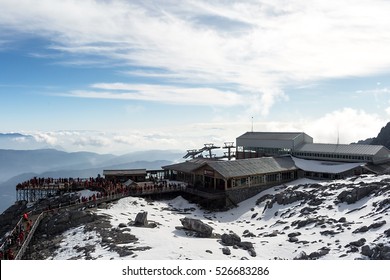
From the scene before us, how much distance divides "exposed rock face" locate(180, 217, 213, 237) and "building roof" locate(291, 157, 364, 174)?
32677 mm

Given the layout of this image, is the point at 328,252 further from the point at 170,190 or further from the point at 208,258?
the point at 170,190

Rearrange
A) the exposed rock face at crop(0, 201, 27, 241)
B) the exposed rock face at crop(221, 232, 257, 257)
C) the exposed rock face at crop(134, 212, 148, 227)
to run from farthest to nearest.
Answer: the exposed rock face at crop(0, 201, 27, 241) → the exposed rock face at crop(134, 212, 148, 227) → the exposed rock face at crop(221, 232, 257, 257)

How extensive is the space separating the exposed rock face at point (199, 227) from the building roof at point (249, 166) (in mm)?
18830

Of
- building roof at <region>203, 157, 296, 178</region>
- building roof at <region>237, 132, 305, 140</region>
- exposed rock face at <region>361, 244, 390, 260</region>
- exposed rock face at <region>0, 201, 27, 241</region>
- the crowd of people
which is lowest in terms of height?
exposed rock face at <region>0, 201, 27, 241</region>

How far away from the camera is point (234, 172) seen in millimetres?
59656

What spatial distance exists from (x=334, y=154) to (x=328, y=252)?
136ft

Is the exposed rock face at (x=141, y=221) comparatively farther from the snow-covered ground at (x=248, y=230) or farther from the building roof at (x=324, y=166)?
the building roof at (x=324, y=166)

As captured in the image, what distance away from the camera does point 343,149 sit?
229 feet

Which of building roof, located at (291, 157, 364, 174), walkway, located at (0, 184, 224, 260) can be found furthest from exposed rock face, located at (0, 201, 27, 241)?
building roof, located at (291, 157, 364, 174)

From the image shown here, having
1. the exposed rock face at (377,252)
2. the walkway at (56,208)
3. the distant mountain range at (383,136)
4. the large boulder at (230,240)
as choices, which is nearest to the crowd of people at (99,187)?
the walkway at (56,208)

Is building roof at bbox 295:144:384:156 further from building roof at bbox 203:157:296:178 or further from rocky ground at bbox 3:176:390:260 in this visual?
rocky ground at bbox 3:176:390:260

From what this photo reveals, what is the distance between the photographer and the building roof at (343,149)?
65.8 meters

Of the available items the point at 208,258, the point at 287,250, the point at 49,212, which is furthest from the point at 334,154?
the point at 49,212

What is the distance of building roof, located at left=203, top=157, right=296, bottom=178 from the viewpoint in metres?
59.5
